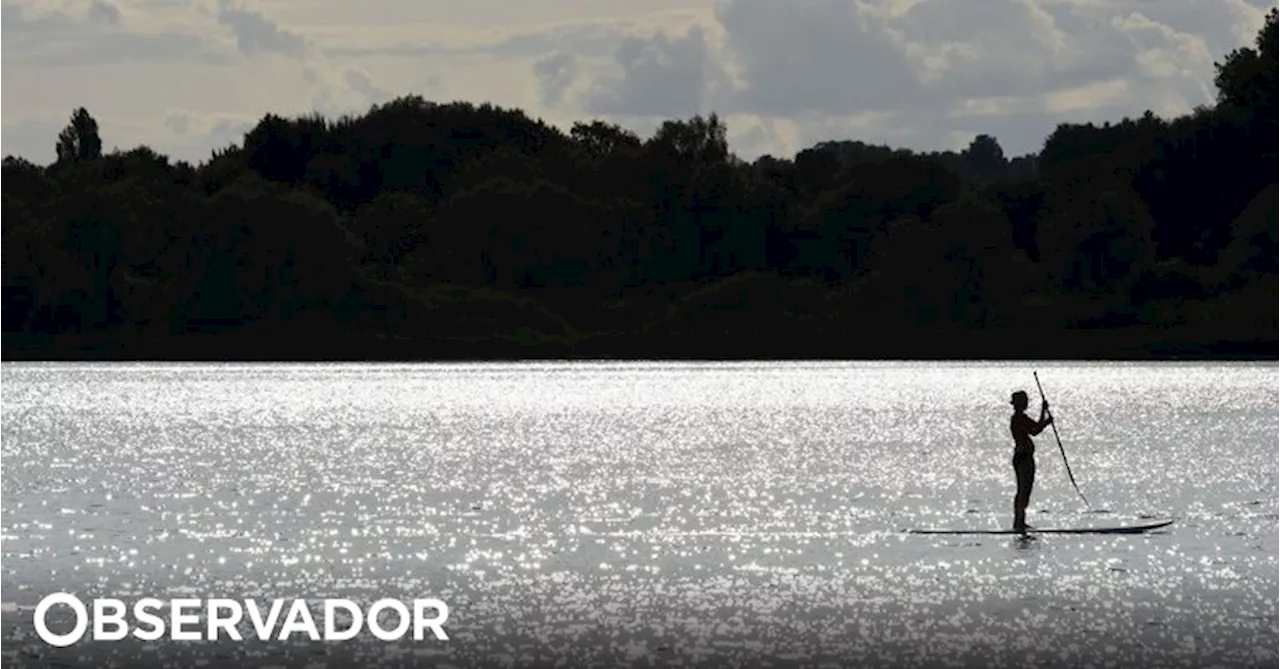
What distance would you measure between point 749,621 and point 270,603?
935 centimetres

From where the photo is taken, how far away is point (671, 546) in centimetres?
5994

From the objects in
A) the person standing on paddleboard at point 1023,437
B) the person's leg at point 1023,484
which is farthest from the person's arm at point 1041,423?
the person's leg at point 1023,484

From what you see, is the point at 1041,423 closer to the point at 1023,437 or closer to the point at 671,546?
the point at 1023,437

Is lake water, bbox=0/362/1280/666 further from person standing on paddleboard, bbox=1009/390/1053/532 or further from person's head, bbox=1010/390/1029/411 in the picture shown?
person's head, bbox=1010/390/1029/411

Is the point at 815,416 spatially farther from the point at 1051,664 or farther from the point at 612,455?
the point at 1051,664

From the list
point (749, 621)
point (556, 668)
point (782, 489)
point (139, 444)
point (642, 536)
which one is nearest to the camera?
point (556, 668)

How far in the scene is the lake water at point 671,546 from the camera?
4088 centimetres

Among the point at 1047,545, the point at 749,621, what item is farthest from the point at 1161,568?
the point at 749,621

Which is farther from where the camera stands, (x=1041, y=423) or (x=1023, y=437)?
(x=1023, y=437)

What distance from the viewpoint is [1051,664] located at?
3862cm

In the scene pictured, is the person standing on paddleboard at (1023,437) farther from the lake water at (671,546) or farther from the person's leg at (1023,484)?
the lake water at (671,546)

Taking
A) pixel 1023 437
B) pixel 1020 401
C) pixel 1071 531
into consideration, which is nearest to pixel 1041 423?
pixel 1020 401

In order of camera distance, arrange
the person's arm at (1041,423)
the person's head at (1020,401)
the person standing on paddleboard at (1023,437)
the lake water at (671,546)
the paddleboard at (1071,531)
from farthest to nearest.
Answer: the paddleboard at (1071,531)
the person standing on paddleboard at (1023,437)
the person's head at (1020,401)
the person's arm at (1041,423)
the lake water at (671,546)

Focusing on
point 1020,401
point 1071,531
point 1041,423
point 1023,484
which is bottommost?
point 1071,531
